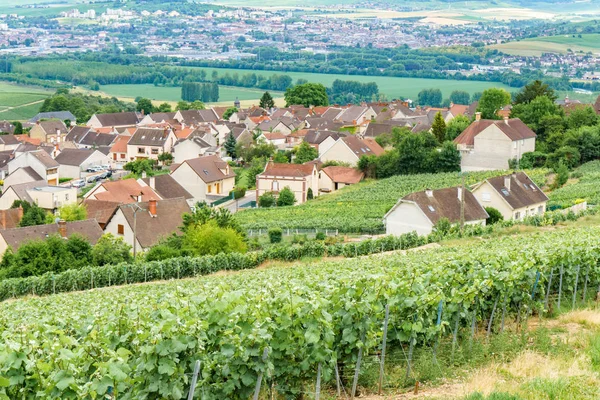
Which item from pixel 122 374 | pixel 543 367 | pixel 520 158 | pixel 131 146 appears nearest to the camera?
pixel 122 374

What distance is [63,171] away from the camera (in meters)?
78.6

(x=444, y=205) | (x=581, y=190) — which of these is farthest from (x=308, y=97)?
(x=444, y=205)

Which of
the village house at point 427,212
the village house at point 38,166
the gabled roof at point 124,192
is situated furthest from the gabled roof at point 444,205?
the village house at point 38,166

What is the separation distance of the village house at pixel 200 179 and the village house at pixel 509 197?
2608 centimetres

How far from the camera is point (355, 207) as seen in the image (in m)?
53.8

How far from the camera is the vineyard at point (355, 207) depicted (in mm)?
46125

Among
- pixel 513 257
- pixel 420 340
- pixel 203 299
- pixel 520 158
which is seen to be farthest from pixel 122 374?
pixel 520 158

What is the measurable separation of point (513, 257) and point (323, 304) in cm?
584

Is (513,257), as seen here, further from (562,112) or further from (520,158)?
(562,112)

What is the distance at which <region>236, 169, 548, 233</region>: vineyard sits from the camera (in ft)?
151

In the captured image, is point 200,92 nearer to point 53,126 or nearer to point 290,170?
point 53,126

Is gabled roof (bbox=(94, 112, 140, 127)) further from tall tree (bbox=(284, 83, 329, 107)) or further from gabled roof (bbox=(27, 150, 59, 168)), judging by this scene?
gabled roof (bbox=(27, 150, 59, 168))

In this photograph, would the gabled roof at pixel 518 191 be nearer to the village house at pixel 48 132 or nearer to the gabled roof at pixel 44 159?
the gabled roof at pixel 44 159

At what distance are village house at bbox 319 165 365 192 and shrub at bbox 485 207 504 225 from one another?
944 inches
